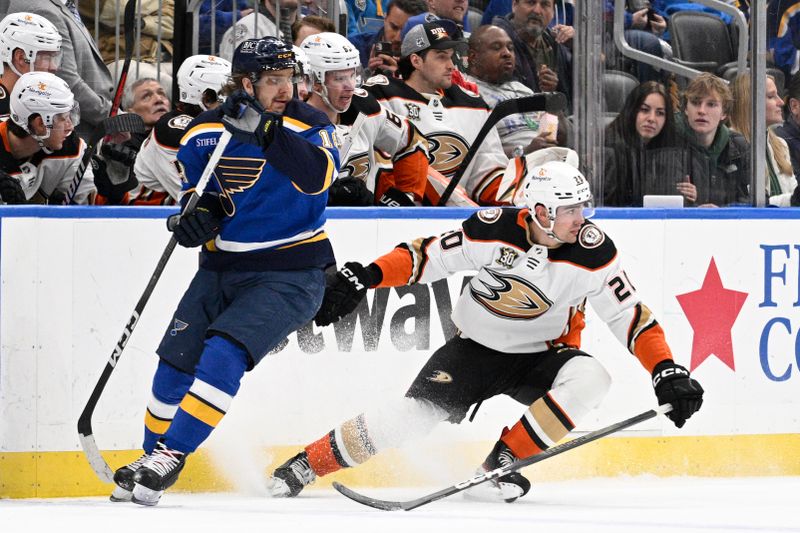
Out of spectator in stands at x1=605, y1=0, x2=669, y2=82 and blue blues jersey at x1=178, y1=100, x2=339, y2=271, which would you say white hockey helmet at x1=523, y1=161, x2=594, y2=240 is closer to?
blue blues jersey at x1=178, y1=100, x2=339, y2=271

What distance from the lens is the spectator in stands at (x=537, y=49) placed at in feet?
19.4

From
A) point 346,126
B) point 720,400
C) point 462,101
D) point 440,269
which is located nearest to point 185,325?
point 440,269

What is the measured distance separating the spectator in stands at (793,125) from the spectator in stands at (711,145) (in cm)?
23

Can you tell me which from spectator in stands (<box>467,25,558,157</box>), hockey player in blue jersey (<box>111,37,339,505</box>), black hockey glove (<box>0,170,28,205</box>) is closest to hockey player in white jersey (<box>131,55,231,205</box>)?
black hockey glove (<box>0,170,28,205</box>)

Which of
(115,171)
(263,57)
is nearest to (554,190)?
(263,57)

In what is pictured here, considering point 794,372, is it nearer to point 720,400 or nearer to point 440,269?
point 720,400

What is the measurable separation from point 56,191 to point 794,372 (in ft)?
9.64

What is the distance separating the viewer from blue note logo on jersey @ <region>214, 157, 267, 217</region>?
175 inches

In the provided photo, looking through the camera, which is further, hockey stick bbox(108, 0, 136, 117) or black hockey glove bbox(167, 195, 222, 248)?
hockey stick bbox(108, 0, 136, 117)

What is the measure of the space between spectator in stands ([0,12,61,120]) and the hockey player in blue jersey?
1.30 m

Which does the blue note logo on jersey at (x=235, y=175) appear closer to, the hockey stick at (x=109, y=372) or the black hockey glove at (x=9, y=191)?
the hockey stick at (x=109, y=372)

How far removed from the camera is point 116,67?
5715 millimetres

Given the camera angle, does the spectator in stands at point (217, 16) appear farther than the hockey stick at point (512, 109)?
No

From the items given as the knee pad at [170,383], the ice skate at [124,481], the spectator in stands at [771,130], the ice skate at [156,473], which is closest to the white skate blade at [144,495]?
the ice skate at [156,473]
